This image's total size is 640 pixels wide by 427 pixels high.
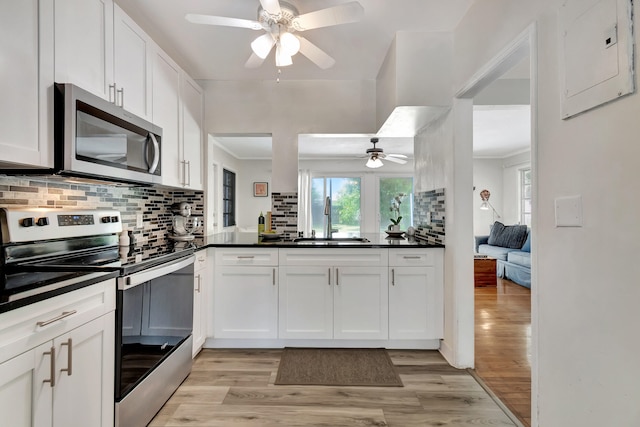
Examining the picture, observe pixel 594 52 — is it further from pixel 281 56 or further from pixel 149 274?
pixel 149 274

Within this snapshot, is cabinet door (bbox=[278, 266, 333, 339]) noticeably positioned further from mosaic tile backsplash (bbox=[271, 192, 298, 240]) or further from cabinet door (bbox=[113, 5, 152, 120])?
cabinet door (bbox=[113, 5, 152, 120])

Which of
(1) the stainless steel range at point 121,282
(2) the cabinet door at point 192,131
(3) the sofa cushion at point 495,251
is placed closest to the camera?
(1) the stainless steel range at point 121,282

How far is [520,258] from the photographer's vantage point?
486 cm

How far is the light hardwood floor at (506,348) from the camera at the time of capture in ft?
6.36

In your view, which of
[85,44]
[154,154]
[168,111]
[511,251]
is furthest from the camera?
[511,251]

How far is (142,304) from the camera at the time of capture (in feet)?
5.23

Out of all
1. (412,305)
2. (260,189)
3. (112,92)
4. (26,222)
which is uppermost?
(112,92)

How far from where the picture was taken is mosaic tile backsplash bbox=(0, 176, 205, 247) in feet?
4.98

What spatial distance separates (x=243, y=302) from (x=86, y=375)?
133 cm

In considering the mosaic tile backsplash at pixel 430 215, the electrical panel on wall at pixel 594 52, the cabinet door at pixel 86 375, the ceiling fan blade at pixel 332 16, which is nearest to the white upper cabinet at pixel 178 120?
the ceiling fan blade at pixel 332 16

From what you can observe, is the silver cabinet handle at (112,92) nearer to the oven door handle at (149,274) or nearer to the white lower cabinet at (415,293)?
the oven door handle at (149,274)

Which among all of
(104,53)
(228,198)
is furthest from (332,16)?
(228,198)

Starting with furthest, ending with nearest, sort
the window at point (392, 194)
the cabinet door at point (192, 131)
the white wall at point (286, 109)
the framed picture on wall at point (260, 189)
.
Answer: the window at point (392, 194) < the framed picture on wall at point (260, 189) < the white wall at point (286, 109) < the cabinet door at point (192, 131)

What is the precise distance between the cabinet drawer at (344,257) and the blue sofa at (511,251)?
3405 mm
